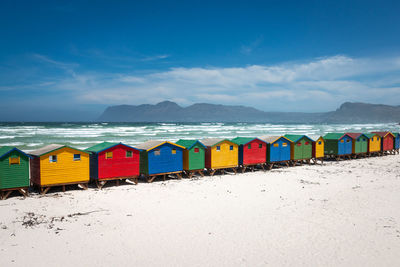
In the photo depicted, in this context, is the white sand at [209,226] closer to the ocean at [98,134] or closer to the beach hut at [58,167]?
the beach hut at [58,167]

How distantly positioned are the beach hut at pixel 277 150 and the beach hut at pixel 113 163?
10.4 metres

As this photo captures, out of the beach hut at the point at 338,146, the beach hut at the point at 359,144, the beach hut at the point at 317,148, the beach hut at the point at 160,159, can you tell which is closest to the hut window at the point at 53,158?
the beach hut at the point at 160,159

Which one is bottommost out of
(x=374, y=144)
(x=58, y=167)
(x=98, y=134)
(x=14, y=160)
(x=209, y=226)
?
(x=209, y=226)

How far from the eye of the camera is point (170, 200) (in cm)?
1433

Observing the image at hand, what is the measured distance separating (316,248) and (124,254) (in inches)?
219

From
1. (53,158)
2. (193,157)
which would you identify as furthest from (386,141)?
(53,158)

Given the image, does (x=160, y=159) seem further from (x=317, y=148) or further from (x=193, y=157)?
(x=317, y=148)

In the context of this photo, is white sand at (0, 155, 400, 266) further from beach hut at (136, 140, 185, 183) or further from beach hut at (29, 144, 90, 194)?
beach hut at (136, 140, 185, 183)

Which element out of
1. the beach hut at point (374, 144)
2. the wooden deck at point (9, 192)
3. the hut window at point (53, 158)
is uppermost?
the hut window at point (53, 158)

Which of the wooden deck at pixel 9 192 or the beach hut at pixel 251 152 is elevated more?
the beach hut at pixel 251 152

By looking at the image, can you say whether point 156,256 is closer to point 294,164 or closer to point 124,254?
point 124,254

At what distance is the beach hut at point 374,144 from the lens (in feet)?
104

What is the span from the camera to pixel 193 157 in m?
19.8

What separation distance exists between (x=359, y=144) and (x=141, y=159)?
877 inches
